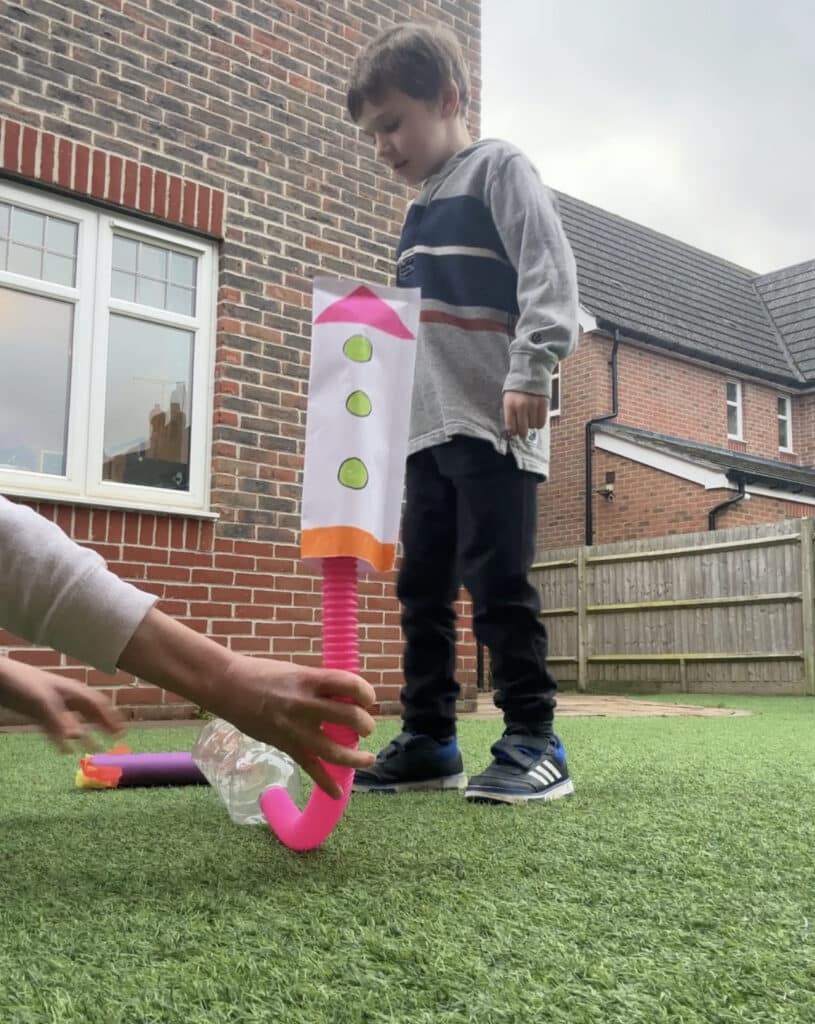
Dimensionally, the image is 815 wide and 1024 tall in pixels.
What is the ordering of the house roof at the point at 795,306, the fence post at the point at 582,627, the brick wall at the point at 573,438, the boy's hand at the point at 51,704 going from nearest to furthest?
the boy's hand at the point at 51,704
the fence post at the point at 582,627
the brick wall at the point at 573,438
the house roof at the point at 795,306

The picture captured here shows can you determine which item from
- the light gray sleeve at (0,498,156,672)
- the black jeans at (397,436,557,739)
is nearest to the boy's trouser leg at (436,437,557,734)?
the black jeans at (397,436,557,739)

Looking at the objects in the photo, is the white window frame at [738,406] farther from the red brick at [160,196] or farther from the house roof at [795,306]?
the red brick at [160,196]

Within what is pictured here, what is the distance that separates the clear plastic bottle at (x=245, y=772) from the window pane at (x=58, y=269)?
10.3ft

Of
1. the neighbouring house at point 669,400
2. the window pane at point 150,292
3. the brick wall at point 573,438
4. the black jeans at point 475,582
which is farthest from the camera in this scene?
the brick wall at point 573,438

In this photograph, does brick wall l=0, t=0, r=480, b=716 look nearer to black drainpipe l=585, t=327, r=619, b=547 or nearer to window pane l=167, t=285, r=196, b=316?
window pane l=167, t=285, r=196, b=316

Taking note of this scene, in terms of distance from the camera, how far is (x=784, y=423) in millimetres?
16516

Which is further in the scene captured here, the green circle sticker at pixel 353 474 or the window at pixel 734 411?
the window at pixel 734 411

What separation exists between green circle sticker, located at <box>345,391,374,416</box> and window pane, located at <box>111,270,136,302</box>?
371cm

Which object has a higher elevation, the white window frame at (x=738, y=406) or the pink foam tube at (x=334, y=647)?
the white window frame at (x=738, y=406)

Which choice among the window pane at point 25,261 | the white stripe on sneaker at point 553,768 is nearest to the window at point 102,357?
the window pane at point 25,261

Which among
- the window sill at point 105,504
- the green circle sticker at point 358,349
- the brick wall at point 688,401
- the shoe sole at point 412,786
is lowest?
the shoe sole at point 412,786

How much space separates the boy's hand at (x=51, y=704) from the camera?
114 cm

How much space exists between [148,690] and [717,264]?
17.5 meters

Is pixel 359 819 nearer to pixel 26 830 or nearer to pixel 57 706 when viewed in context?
pixel 26 830
